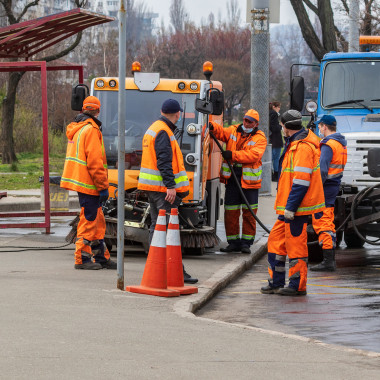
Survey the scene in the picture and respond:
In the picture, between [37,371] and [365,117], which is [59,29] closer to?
[365,117]

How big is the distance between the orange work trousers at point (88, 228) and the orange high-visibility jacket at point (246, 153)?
250 cm

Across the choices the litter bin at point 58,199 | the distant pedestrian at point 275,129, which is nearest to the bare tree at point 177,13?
the distant pedestrian at point 275,129

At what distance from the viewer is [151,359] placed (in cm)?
623

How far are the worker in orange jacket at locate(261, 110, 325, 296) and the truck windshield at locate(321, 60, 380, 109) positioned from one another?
3.74 meters

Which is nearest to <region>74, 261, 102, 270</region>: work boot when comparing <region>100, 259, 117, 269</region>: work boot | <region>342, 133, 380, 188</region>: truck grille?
<region>100, 259, 117, 269</region>: work boot

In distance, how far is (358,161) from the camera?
12578 millimetres

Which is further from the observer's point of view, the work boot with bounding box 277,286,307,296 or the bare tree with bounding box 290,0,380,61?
the bare tree with bounding box 290,0,380,61

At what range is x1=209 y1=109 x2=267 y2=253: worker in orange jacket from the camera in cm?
1241

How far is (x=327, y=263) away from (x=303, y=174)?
228 centimetres

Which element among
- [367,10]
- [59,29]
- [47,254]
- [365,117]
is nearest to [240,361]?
[47,254]

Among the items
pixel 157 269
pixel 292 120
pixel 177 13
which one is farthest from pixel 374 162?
pixel 177 13

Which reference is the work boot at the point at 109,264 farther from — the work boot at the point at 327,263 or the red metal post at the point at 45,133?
the red metal post at the point at 45,133

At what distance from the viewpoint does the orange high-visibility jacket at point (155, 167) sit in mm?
9807

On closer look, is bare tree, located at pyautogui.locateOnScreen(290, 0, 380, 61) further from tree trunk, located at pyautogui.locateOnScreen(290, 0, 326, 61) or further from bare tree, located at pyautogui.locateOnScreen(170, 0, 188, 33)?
bare tree, located at pyautogui.locateOnScreen(170, 0, 188, 33)
